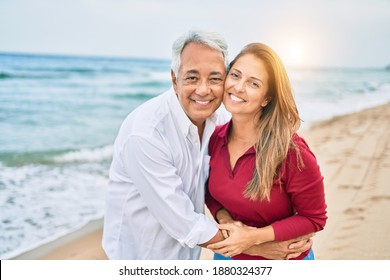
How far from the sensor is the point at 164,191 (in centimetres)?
210

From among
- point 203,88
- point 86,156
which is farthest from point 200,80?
point 86,156

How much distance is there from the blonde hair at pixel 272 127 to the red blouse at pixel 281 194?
41 mm

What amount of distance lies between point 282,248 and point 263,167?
1.53ft

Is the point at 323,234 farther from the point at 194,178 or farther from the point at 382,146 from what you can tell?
the point at 382,146

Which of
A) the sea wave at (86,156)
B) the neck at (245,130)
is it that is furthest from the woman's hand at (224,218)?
the sea wave at (86,156)

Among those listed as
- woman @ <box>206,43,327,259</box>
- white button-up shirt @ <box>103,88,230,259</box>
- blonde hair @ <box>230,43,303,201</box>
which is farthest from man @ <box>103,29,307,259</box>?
blonde hair @ <box>230,43,303,201</box>

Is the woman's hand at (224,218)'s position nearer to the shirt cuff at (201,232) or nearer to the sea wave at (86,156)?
the shirt cuff at (201,232)

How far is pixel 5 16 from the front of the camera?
12.8 m

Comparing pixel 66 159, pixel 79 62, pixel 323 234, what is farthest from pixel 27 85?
pixel 323 234

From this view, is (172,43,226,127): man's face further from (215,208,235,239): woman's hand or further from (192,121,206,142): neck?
(215,208,235,239): woman's hand

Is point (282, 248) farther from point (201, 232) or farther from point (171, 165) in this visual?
point (171, 165)

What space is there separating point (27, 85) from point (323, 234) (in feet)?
40.8

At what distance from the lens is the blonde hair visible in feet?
6.77

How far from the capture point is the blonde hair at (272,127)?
206 cm
